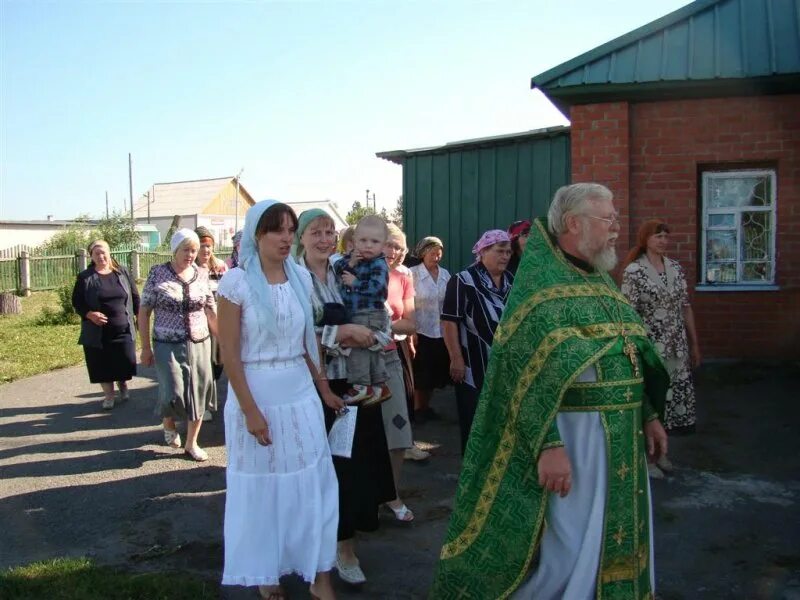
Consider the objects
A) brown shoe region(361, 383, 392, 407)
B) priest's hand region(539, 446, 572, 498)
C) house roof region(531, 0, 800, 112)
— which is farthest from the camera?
house roof region(531, 0, 800, 112)

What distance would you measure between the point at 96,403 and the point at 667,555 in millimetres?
7015

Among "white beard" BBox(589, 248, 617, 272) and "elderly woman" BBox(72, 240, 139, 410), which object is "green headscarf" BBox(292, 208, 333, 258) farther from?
"elderly woman" BBox(72, 240, 139, 410)

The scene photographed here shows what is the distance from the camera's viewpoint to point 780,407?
7.90m

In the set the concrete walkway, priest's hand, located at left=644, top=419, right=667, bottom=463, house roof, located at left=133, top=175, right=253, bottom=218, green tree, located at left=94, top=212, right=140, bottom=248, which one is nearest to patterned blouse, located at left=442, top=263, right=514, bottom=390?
the concrete walkway

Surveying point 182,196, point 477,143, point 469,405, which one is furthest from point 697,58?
point 182,196

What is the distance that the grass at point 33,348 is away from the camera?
11.9 metres

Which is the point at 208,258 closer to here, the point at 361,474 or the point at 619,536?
the point at 361,474

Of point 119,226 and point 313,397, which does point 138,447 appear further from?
point 119,226

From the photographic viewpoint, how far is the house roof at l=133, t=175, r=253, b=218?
67.5 meters

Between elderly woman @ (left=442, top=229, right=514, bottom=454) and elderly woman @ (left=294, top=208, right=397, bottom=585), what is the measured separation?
0.95 metres

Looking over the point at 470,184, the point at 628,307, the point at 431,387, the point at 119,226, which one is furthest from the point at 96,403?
the point at 119,226

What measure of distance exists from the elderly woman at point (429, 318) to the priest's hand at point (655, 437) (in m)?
4.31

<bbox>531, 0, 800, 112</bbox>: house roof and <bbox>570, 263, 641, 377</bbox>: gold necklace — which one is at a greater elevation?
<bbox>531, 0, 800, 112</bbox>: house roof

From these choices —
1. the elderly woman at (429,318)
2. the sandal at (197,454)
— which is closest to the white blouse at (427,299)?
the elderly woman at (429,318)
